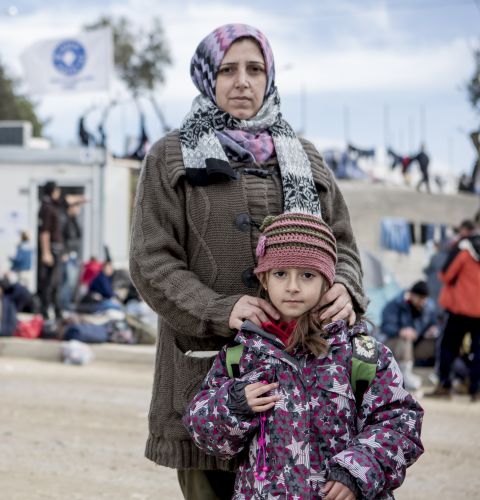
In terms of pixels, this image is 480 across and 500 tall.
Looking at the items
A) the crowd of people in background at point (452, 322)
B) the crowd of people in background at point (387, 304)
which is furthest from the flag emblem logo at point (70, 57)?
the crowd of people in background at point (452, 322)

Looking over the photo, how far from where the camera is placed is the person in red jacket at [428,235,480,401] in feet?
35.0

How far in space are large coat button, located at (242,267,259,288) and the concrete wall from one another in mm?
25623

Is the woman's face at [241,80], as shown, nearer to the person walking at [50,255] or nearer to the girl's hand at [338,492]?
the girl's hand at [338,492]

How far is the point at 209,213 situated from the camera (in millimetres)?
3250

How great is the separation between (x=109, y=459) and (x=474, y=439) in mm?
3002

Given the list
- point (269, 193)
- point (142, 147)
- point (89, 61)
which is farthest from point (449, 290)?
point (89, 61)

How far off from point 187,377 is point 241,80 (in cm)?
91

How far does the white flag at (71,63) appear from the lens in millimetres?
23844

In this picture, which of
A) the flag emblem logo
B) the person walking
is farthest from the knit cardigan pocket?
the flag emblem logo

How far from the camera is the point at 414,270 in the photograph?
2781 centimetres

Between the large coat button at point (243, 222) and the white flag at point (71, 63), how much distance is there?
68.0ft

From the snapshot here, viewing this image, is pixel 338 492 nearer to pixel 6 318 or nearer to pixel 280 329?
pixel 280 329

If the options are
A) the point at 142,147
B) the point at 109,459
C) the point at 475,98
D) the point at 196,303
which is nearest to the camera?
the point at 196,303

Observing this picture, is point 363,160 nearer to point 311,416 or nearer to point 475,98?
point 475,98
